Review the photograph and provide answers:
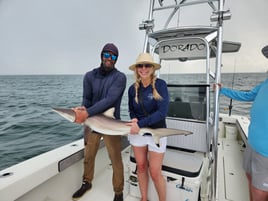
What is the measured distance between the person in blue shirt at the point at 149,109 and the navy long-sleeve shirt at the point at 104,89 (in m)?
0.12

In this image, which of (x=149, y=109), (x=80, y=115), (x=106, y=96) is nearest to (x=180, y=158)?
(x=149, y=109)

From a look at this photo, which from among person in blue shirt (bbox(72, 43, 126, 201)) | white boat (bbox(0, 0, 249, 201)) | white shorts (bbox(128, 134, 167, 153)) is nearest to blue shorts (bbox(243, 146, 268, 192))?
white boat (bbox(0, 0, 249, 201))

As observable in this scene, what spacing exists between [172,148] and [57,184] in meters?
1.35

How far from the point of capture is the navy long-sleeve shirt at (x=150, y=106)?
4.39ft

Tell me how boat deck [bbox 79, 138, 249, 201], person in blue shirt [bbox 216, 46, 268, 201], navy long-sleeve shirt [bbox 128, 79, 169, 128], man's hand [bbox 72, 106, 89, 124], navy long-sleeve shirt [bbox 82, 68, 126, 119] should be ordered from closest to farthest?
person in blue shirt [bbox 216, 46, 268, 201], man's hand [bbox 72, 106, 89, 124], navy long-sleeve shirt [bbox 128, 79, 169, 128], navy long-sleeve shirt [bbox 82, 68, 126, 119], boat deck [bbox 79, 138, 249, 201]

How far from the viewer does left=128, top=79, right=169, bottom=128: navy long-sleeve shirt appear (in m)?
1.34

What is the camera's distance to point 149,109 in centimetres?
144

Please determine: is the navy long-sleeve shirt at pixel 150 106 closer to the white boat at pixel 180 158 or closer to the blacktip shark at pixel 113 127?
the blacktip shark at pixel 113 127

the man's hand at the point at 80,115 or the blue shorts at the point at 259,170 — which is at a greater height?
the man's hand at the point at 80,115

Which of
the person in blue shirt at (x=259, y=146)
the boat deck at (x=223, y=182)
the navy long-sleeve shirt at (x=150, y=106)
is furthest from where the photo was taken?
the boat deck at (x=223, y=182)

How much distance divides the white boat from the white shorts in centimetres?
28

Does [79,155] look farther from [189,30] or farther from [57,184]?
[189,30]

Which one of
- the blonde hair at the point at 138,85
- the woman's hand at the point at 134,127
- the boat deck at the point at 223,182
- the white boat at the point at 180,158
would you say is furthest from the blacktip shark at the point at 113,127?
the boat deck at the point at 223,182

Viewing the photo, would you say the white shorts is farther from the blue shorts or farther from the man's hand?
the blue shorts
